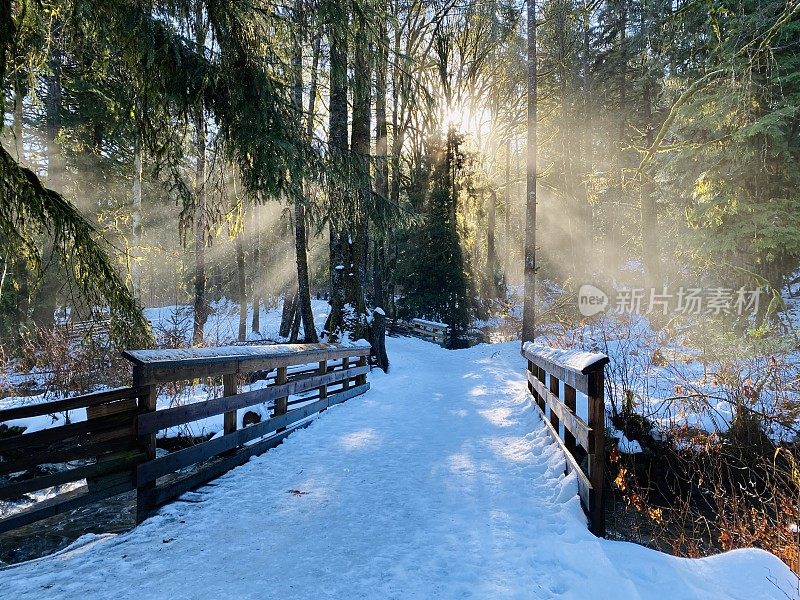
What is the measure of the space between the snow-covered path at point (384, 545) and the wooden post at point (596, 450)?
6.7 inches

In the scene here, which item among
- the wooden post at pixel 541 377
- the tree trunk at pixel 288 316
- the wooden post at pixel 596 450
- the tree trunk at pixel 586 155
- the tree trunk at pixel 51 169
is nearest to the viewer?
the wooden post at pixel 596 450

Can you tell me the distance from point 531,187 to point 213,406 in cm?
1322

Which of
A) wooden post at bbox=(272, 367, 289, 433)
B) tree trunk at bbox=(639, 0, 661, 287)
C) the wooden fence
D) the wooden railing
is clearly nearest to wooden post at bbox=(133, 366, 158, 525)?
the wooden fence

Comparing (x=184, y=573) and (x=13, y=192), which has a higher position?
(x=13, y=192)

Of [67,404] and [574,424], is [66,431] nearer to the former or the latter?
[67,404]

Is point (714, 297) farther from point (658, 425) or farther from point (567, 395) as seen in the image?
point (567, 395)

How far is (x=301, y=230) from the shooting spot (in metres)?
14.4

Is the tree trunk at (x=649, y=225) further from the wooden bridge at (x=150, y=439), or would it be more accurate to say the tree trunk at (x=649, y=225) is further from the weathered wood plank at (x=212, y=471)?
the weathered wood plank at (x=212, y=471)

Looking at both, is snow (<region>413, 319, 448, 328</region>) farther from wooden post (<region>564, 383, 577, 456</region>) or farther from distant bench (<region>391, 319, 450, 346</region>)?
wooden post (<region>564, 383, 577, 456</region>)

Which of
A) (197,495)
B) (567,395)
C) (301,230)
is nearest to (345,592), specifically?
(197,495)

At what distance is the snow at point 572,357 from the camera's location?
3397 millimetres

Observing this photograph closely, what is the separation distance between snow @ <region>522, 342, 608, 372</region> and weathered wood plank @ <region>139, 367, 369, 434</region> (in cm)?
330

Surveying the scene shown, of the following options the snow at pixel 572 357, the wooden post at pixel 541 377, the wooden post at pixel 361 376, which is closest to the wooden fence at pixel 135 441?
the snow at pixel 572 357

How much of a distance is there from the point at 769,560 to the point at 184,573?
3.58 metres
